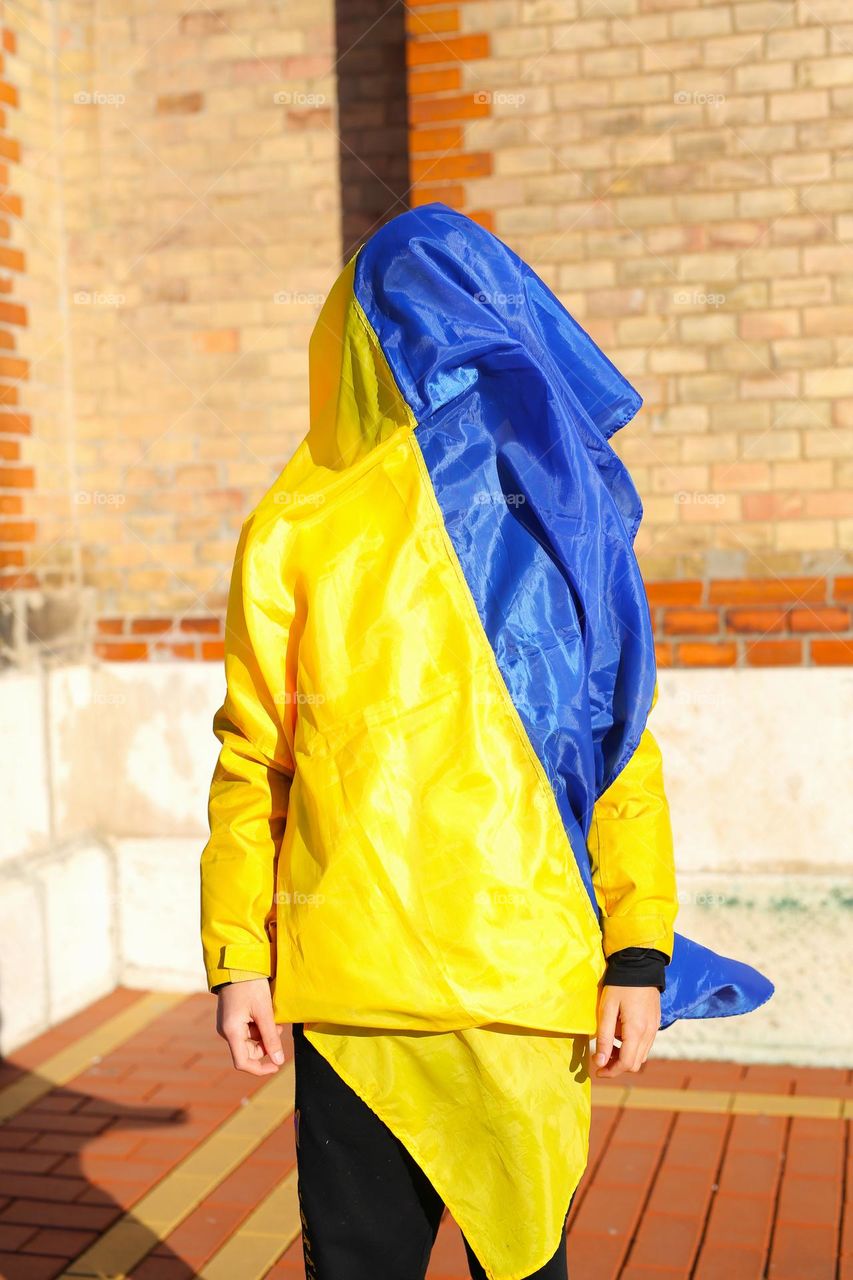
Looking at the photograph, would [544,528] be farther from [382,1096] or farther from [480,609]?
[382,1096]

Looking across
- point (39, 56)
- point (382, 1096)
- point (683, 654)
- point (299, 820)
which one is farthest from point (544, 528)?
point (39, 56)

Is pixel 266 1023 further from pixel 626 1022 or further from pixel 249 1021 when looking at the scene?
pixel 626 1022

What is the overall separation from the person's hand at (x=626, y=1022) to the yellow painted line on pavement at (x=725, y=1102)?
218 cm

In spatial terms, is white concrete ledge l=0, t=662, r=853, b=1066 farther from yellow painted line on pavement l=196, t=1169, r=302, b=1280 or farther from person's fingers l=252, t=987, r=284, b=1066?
person's fingers l=252, t=987, r=284, b=1066

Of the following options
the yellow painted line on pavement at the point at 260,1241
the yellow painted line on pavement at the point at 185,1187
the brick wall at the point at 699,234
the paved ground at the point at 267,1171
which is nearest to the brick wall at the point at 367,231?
the brick wall at the point at 699,234

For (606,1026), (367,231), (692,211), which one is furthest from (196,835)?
(606,1026)

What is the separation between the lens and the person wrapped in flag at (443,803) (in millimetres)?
1653

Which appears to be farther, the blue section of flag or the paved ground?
the paved ground

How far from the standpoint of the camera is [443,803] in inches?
64.9

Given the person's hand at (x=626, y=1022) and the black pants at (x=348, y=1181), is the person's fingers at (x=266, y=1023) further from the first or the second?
the person's hand at (x=626, y=1022)

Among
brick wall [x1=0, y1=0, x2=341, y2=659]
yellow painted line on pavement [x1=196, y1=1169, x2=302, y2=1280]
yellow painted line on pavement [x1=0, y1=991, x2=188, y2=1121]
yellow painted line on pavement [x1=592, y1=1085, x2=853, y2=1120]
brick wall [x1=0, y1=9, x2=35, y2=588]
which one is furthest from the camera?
brick wall [x1=0, y1=0, x2=341, y2=659]

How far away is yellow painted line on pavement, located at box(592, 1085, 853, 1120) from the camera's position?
3715 mm

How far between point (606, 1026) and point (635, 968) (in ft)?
0.26

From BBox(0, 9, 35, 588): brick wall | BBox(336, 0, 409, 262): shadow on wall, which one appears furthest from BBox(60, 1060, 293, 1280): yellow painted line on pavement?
BBox(336, 0, 409, 262): shadow on wall
